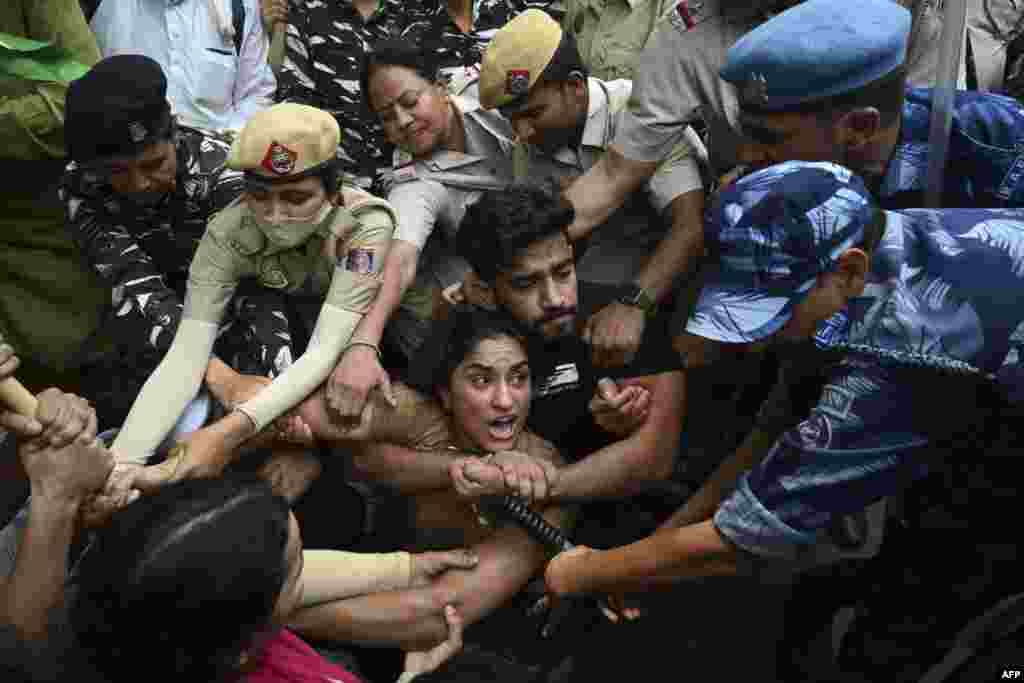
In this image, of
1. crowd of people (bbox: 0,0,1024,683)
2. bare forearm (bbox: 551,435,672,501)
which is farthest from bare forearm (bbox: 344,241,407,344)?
bare forearm (bbox: 551,435,672,501)

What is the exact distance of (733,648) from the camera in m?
3.06

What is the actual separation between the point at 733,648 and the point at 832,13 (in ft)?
5.36

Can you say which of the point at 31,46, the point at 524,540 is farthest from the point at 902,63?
the point at 31,46

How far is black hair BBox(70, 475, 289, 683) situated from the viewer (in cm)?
174

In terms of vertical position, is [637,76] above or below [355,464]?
above

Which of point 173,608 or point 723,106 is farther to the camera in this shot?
point 723,106

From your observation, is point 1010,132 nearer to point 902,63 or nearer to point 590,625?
point 902,63

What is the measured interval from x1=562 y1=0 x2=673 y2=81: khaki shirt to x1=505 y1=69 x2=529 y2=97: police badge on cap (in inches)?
27.4

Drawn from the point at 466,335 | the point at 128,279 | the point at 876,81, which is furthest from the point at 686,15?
the point at 128,279

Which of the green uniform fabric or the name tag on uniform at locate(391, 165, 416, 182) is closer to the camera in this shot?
the name tag on uniform at locate(391, 165, 416, 182)

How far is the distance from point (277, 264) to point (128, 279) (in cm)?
49

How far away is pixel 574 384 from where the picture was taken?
323 cm

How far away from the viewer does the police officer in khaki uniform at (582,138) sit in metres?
3.47

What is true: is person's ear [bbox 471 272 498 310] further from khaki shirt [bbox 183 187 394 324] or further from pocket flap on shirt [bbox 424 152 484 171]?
pocket flap on shirt [bbox 424 152 484 171]
